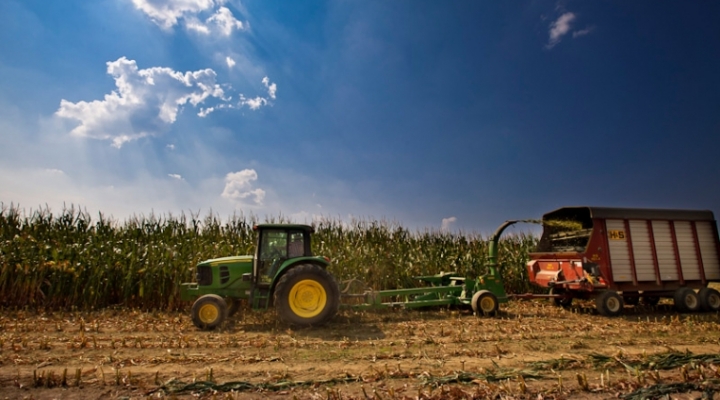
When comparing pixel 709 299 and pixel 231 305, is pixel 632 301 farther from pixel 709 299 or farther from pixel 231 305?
pixel 231 305

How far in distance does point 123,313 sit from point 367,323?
575 cm

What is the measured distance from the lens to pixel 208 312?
7.49 meters

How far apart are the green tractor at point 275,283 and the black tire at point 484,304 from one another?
322 cm

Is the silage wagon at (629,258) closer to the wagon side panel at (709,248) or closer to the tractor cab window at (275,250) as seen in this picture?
the wagon side panel at (709,248)

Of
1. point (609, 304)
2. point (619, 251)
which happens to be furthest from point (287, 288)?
point (619, 251)

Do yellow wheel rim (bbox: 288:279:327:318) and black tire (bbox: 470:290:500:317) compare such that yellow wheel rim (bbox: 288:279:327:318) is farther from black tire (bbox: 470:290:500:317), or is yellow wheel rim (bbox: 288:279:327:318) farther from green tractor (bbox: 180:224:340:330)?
black tire (bbox: 470:290:500:317)

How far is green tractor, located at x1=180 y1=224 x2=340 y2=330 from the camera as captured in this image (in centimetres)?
743

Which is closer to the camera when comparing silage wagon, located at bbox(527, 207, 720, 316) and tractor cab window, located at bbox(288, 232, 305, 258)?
tractor cab window, located at bbox(288, 232, 305, 258)

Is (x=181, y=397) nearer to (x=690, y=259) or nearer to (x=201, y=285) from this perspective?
(x=201, y=285)

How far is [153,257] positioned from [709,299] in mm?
14391

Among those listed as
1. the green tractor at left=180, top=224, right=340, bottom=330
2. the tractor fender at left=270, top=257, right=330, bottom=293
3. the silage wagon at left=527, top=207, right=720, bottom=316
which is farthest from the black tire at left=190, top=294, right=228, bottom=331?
the silage wagon at left=527, top=207, right=720, bottom=316

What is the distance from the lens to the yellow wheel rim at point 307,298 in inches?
296

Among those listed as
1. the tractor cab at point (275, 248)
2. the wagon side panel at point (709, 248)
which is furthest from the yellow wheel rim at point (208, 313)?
the wagon side panel at point (709, 248)

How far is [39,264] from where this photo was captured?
9.80m
